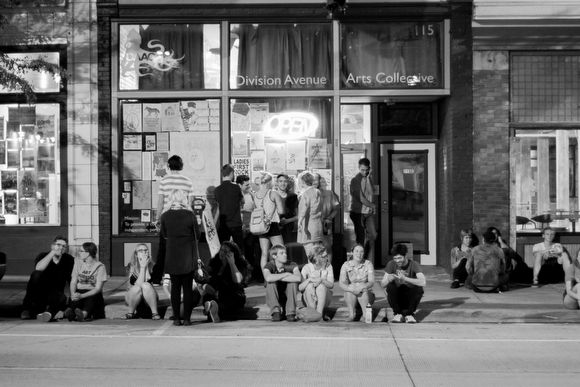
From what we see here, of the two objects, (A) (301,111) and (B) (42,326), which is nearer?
(B) (42,326)

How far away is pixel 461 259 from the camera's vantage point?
14.2 metres

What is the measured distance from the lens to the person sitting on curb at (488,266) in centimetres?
1358

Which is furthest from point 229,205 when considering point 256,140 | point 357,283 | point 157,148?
point 357,283

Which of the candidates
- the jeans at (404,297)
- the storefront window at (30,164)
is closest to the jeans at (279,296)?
the jeans at (404,297)

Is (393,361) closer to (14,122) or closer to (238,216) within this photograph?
(238,216)

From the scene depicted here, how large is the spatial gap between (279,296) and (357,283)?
42.3 inches

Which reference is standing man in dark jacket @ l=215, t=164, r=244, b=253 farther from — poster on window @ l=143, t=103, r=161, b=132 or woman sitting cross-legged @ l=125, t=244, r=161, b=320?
woman sitting cross-legged @ l=125, t=244, r=161, b=320

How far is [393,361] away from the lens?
351 inches

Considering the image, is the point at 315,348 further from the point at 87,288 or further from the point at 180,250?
the point at 87,288

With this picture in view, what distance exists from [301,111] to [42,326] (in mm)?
6015

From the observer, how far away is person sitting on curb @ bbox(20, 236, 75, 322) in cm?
1221

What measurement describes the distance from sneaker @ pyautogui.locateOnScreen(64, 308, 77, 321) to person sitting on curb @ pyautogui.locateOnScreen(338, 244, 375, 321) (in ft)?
11.9

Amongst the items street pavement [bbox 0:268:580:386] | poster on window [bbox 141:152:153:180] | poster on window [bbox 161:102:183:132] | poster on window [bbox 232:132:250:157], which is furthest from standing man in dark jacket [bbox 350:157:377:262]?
poster on window [bbox 141:152:153:180]

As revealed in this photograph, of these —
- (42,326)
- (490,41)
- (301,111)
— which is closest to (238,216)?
(301,111)
